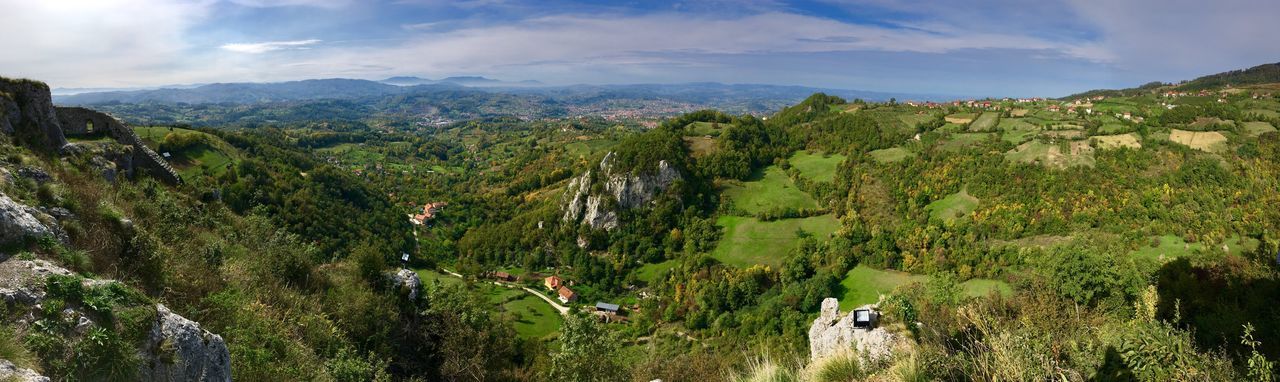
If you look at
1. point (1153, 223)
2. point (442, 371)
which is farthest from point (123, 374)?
point (1153, 223)

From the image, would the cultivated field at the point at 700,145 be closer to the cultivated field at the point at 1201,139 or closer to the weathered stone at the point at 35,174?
the cultivated field at the point at 1201,139

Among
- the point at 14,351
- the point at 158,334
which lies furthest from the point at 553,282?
the point at 14,351

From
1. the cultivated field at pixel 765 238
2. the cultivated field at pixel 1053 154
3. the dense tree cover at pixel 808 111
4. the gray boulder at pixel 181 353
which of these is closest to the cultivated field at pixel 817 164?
the cultivated field at pixel 765 238

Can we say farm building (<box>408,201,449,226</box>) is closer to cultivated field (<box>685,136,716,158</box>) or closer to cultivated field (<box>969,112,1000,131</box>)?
cultivated field (<box>685,136,716,158</box>)

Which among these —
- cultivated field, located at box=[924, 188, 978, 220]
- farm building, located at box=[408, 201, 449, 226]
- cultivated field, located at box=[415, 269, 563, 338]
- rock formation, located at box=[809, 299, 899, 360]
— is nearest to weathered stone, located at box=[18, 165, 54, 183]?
rock formation, located at box=[809, 299, 899, 360]

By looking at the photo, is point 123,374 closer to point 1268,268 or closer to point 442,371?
point 442,371

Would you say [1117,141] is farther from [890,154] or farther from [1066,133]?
[890,154]
